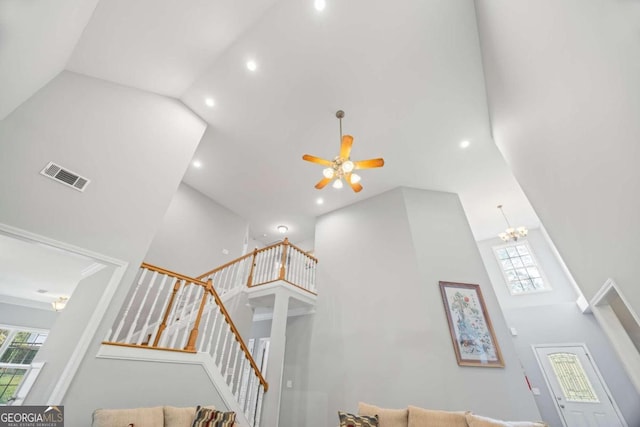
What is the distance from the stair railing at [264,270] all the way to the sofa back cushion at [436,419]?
9.65ft

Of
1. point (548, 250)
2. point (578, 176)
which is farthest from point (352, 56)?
point (548, 250)

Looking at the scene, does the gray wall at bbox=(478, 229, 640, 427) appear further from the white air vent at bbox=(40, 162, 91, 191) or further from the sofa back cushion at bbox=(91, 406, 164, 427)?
the white air vent at bbox=(40, 162, 91, 191)

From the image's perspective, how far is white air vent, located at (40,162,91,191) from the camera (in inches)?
107

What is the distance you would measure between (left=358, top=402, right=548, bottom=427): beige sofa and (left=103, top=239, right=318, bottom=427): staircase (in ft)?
5.60

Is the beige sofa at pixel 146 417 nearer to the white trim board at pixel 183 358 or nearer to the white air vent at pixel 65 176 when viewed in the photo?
the white trim board at pixel 183 358

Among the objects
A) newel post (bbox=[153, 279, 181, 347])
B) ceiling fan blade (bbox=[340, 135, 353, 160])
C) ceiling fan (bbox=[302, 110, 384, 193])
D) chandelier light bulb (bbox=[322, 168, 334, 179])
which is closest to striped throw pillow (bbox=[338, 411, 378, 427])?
newel post (bbox=[153, 279, 181, 347])

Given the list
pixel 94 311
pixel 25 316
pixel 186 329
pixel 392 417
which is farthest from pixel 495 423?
pixel 25 316

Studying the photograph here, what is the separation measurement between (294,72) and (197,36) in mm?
1425

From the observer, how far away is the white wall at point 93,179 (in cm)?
248

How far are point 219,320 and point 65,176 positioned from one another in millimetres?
3531

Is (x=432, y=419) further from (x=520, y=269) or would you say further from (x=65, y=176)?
(x=520, y=269)

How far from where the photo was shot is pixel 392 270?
5.17 meters

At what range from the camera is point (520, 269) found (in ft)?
23.8

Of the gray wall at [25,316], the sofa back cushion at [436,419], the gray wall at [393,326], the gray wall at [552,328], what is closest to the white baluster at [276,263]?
the gray wall at [393,326]
